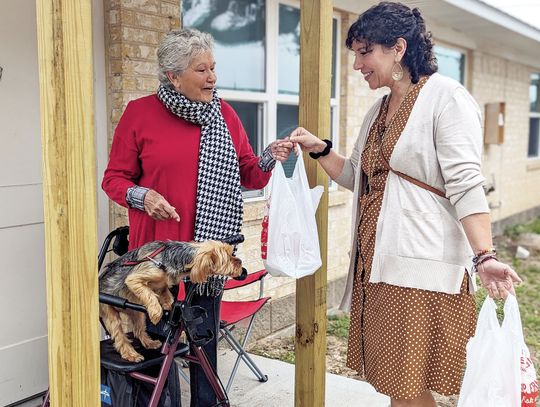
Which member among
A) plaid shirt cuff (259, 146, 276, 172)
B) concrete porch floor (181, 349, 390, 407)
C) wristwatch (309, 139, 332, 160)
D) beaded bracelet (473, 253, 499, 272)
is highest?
wristwatch (309, 139, 332, 160)

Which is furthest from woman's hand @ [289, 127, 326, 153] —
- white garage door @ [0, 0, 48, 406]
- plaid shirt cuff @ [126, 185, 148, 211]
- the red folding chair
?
white garage door @ [0, 0, 48, 406]

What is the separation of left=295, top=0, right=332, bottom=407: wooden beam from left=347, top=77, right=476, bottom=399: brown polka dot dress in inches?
14.4

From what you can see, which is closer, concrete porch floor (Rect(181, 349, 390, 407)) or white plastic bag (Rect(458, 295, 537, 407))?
white plastic bag (Rect(458, 295, 537, 407))

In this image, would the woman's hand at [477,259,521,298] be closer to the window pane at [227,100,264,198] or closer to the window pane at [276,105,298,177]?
the window pane at [227,100,264,198]

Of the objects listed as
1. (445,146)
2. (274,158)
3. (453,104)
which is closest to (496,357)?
(445,146)

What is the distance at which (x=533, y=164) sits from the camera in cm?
1097

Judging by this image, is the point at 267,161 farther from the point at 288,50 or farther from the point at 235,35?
the point at 288,50

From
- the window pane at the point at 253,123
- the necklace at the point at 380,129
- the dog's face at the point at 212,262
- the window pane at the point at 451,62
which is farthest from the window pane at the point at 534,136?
the dog's face at the point at 212,262

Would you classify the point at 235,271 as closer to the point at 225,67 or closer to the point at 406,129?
the point at 406,129

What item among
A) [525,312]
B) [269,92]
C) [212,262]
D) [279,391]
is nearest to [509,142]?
[525,312]

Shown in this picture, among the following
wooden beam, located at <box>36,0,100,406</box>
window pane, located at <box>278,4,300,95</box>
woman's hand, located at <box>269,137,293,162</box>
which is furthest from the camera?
window pane, located at <box>278,4,300,95</box>

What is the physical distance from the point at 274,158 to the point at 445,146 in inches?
29.3

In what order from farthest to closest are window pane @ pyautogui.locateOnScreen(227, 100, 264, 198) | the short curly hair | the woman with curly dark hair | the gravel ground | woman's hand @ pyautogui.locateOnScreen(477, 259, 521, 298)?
window pane @ pyautogui.locateOnScreen(227, 100, 264, 198), the gravel ground, the short curly hair, the woman with curly dark hair, woman's hand @ pyautogui.locateOnScreen(477, 259, 521, 298)

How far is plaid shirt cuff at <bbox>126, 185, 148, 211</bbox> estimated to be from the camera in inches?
90.7
